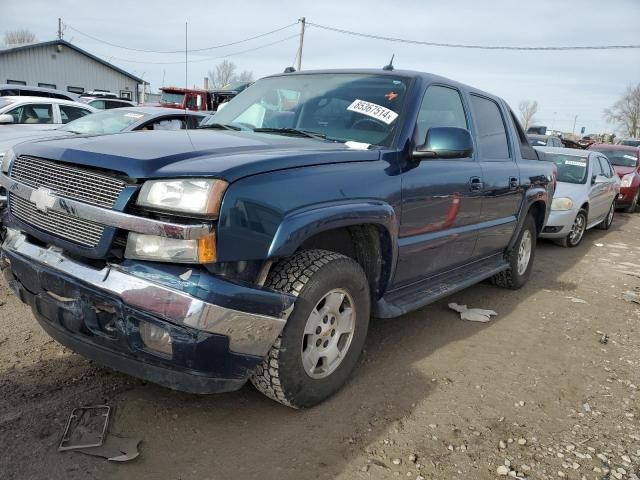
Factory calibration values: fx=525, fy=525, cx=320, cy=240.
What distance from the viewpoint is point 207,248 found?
2098mm

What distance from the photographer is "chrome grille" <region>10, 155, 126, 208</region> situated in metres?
2.24

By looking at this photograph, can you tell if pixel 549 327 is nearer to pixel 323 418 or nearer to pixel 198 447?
pixel 323 418

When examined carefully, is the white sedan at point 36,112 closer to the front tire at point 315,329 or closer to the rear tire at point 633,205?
the front tire at point 315,329

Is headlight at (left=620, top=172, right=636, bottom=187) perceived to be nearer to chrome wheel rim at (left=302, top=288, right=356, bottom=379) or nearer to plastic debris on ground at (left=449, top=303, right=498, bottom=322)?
plastic debris on ground at (left=449, top=303, right=498, bottom=322)

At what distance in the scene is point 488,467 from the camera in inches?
97.0

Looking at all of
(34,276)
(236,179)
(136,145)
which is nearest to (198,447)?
(34,276)

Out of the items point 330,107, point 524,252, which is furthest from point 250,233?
point 524,252

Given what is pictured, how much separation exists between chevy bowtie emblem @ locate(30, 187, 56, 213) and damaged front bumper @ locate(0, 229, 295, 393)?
203 mm

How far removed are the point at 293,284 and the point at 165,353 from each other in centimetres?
64

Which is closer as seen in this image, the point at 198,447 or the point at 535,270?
the point at 198,447

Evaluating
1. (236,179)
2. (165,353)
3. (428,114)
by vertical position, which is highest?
(428,114)

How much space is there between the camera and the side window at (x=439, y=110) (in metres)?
3.43

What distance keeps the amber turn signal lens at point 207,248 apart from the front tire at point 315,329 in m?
0.41

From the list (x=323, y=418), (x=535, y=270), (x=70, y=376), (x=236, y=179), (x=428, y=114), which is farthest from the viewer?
(x=535, y=270)
